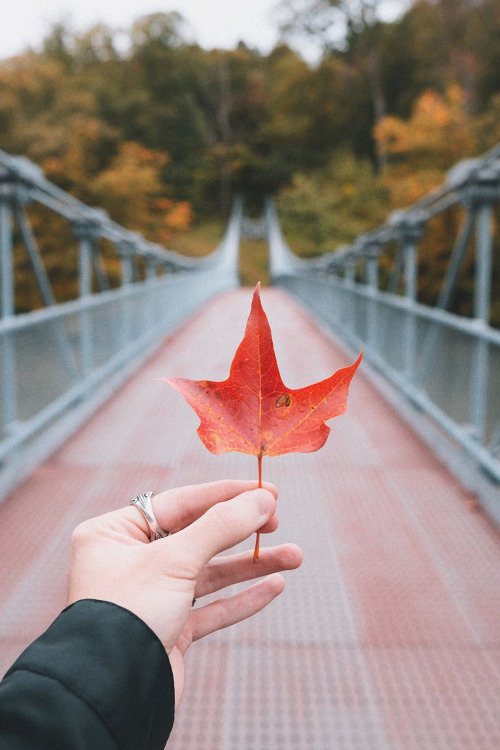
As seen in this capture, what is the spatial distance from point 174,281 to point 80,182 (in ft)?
38.0

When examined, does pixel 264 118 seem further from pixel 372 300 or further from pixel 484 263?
pixel 484 263

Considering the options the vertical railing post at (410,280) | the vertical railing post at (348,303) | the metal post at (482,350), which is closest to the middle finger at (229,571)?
the metal post at (482,350)

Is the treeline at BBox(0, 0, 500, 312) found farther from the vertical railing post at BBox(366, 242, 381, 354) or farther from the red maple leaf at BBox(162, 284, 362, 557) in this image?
the red maple leaf at BBox(162, 284, 362, 557)

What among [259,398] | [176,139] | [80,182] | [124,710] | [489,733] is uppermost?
[176,139]

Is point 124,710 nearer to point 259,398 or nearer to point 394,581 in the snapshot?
point 259,398

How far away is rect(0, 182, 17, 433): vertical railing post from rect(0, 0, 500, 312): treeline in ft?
61.5

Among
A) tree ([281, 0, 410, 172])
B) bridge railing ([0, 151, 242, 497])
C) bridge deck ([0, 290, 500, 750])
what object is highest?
tree ([281, 0, 410, 172])

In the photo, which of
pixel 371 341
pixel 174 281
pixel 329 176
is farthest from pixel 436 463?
pixel 329 176

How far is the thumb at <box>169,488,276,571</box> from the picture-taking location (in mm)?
829

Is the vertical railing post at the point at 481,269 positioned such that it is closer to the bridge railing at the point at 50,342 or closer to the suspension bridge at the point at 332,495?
the suspension bridge at the point at 332,495

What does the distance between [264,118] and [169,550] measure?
62.6 metres

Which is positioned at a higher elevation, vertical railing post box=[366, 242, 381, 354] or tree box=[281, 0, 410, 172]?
tree box=[281, 0, 410, 172]

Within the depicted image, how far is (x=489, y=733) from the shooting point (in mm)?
1815

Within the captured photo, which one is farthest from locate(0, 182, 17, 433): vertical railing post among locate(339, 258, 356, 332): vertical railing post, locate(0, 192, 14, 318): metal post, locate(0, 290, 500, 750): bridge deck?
locate(339, 258, 356, 332): vertical railing post
